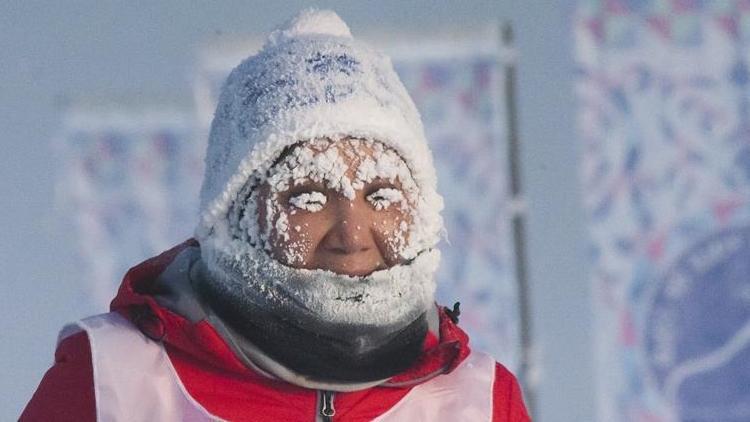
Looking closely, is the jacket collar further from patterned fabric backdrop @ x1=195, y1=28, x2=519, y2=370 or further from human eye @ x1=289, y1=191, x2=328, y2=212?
patterned fabric backdrop @ x1=195, y1=28, x2=519, y2=370

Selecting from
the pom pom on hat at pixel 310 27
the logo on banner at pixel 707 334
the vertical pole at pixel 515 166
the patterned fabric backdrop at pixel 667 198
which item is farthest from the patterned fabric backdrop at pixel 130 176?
the pom pom on hat at pixel 310 27

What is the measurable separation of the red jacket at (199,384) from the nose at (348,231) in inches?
5.4

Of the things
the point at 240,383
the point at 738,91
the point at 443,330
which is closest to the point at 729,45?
the point at 738,91

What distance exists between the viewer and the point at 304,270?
115 centimetres

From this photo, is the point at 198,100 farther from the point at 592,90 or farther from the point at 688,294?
the point at 688,294

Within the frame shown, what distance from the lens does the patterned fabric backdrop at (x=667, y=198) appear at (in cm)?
289

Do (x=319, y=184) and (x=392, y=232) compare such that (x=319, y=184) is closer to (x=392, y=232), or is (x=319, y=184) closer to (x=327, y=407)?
(x=392, y=232)

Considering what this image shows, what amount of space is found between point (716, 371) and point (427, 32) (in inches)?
41.7

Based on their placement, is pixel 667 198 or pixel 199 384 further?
pixel 667 198

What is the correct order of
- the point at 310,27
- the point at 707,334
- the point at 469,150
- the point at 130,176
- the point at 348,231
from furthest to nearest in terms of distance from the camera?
the point at 130,176 < the point at 469,150 < the point at 707,334 < the point at 310,27 < the point at 348,231

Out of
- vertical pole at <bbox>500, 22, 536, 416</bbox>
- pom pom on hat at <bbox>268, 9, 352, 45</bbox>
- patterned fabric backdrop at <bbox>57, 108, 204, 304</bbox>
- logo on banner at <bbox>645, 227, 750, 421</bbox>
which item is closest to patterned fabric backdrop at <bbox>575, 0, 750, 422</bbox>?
logo on banner at <bbox>645, 227, 750, 421</bbox>

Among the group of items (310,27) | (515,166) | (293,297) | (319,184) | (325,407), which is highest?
(515,166)

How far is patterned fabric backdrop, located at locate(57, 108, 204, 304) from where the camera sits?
3.24 metres

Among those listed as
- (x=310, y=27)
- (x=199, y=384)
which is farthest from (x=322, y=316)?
(x=310, y=27)
